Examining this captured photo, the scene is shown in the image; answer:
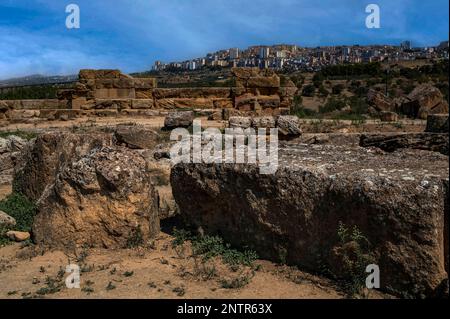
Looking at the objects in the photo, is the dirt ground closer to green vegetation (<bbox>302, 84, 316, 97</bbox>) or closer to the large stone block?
the large stone block

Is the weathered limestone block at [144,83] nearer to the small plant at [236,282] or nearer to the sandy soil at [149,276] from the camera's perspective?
the sandy soil at [149,276]

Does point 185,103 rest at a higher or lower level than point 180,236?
higher

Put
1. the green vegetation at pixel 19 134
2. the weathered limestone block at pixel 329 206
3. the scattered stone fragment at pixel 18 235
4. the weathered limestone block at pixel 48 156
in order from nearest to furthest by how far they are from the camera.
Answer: the weathered limestone block at pixel 329 206
the scattered stone fragment at pixel 18 235
the weathered limestone block at pixel 48 156
the green vegetation at pixel 19 134

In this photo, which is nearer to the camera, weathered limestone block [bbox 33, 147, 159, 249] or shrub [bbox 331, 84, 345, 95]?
weathered limestone block [bbox 33, 147, 159, 249]

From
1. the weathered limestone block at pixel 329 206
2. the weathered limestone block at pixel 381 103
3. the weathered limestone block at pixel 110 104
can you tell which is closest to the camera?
the weathered limestone block at pixel 329 206

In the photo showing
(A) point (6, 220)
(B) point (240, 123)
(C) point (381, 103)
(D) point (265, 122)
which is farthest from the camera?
(C) point (381, 103)

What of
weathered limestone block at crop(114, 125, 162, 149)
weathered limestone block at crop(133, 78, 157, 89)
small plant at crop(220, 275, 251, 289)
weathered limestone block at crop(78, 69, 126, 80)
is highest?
weathered limestone block at crop(78, 69, 126, 80)

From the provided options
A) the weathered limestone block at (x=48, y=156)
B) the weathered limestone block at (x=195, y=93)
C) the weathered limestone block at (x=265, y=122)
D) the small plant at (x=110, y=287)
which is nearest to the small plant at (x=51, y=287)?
the small plant at (x=110, y=287)

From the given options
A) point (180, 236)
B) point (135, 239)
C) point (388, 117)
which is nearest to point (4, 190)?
point (135, 239)

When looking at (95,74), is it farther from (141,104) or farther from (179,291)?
(179,291)

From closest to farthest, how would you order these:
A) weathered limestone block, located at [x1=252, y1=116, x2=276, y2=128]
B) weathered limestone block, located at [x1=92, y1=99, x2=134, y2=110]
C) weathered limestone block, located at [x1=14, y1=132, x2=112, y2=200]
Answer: weathered limestone block, located at [x1=14, y1=132, x2=112, y2=200] → weathered limestone block, located at [x1=252, y1=116, x2=276, y2=128] → weathered limestone block, located at [x1=92, y1=99, x2=134, y2=110]

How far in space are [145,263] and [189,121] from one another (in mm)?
9655

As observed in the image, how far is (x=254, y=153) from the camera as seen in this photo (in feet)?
15.0

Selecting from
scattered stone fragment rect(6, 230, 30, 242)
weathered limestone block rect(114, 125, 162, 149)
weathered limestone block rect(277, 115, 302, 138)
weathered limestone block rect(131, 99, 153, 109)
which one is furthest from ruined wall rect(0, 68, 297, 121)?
scattered stone fragment rect(6, 230, 30, 242)
